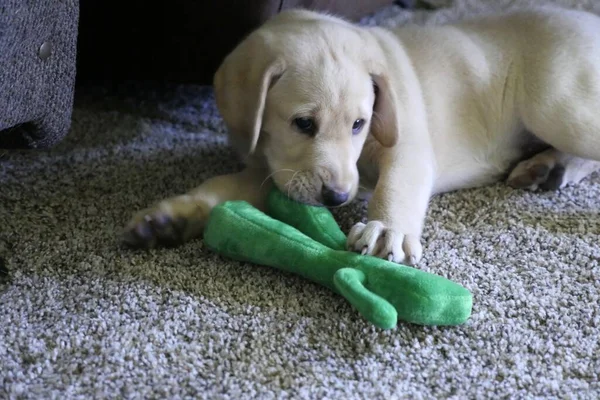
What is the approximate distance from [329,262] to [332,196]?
0.26 m

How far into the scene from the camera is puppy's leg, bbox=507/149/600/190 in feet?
7.74

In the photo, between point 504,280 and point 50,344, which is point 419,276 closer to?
point 504,280

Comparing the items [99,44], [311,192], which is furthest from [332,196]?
[99,44]

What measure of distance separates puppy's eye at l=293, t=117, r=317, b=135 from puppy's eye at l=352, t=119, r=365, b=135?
5.2 inches

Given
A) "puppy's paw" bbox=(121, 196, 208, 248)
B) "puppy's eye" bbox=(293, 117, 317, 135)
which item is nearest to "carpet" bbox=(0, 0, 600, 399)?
"puppy's paw" bbox=(121, 196, 208, 248)

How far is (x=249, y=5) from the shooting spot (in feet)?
8.05

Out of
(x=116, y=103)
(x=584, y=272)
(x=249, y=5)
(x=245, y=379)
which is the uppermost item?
(x=249, y=5)

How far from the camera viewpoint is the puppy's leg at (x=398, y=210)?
5.77 ft

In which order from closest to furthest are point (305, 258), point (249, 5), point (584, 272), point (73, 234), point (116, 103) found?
point (305, 258) → point (584, 272) → point (73, 234) → point (249, 5) → point (116, 103)

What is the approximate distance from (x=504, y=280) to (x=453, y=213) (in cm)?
43

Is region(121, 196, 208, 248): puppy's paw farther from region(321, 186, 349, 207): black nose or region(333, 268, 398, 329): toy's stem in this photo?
region(333, 268, 398, 329): toy's stem

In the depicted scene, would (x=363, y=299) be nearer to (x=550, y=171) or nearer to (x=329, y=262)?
(x=329, y=262)

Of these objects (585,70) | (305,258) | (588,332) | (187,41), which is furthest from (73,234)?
(585,70)

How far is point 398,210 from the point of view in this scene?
1949 mm
